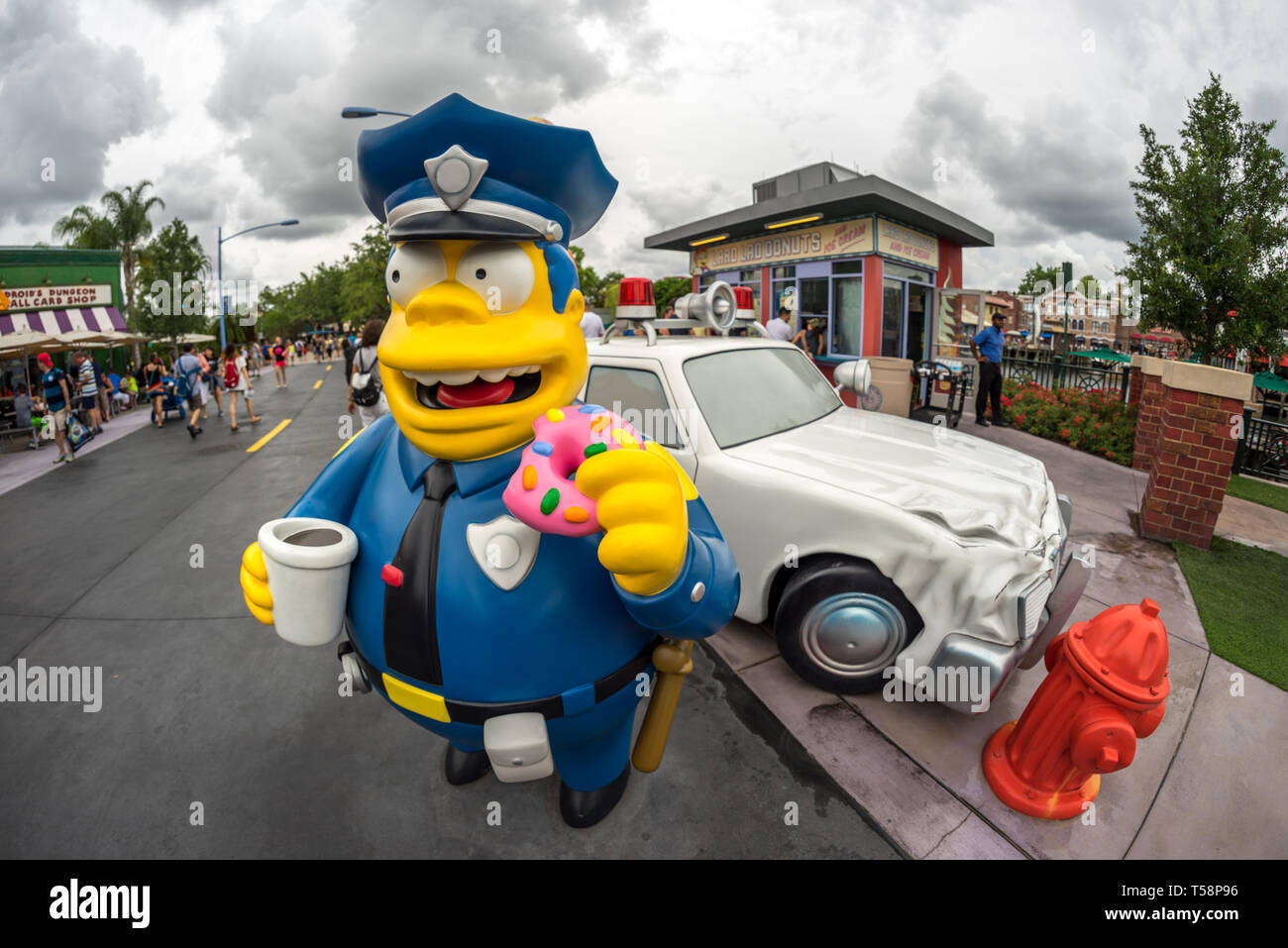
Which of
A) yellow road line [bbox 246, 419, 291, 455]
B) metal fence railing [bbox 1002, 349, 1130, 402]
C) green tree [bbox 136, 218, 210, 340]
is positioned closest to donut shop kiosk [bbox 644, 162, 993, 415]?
metal fence railing [bbox 1002, 349, 1130, 402]

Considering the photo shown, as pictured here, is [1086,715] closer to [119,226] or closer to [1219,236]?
[1219,236]

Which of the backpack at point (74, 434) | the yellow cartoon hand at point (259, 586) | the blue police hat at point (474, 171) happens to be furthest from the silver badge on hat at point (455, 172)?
the backpack at point (74, 434)

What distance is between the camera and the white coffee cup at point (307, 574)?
1.74 metres

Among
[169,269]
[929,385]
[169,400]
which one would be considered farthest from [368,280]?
[929,385]

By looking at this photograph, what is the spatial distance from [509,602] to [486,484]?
321 mm

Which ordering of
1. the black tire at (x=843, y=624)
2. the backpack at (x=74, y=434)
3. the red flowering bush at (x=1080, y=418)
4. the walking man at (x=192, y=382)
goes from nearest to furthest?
the black tire at (x=843, y=624) < the red flowering bush at (x=1080, y=418) < the backpack at (x=74, y=434) < the walking man at (x=192, y=382)

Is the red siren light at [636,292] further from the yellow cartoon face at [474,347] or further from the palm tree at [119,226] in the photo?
the palm tree at [119,226]

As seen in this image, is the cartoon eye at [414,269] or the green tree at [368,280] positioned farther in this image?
the green tree at [368,280]

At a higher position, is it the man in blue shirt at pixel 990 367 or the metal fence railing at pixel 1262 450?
the man in blue shirt at pixel 990 367

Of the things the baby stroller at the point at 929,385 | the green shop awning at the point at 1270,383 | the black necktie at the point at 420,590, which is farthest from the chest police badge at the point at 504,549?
the green shop awning at the point at 1270,383

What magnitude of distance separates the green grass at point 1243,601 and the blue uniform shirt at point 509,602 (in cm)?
347

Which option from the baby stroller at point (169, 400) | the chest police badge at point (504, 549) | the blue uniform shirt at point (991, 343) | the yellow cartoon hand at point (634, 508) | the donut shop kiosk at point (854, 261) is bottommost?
the chest police badge at point (504, 549)

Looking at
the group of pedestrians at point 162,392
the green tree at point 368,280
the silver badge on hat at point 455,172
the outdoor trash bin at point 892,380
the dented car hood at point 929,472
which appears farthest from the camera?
the green tree at point 368,280
